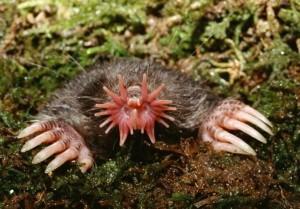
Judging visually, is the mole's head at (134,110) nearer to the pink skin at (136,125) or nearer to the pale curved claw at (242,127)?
the pink skin at (136,125)

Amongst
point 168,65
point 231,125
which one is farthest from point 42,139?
point 168,65

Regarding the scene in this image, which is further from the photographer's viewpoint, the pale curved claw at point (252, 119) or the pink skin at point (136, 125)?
the pale curved claw at point (252, 119)

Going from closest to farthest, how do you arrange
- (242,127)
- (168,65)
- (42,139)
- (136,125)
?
(136,125)
(42,139)
(242,127)
(168,65)

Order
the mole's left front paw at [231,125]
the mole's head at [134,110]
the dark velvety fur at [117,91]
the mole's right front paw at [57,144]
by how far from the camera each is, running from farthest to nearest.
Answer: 1. the dark velvety fur at [117,91]
2. the mole's left front paw at [231,125]
3. the mole's right front paw at [57,144]
4. the mole's head at [134,110]

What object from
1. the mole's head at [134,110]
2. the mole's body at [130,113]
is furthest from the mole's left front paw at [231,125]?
the mole's head at [134,110]

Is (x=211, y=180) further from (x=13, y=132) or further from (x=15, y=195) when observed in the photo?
(x=13, y=132)

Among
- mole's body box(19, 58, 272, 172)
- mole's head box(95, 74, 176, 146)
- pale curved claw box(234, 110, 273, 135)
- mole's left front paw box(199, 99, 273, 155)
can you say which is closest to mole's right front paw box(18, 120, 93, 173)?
mole's body box(19, 58, 272, 172)

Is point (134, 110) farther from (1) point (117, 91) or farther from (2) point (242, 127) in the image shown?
(2) point (242, 127)
